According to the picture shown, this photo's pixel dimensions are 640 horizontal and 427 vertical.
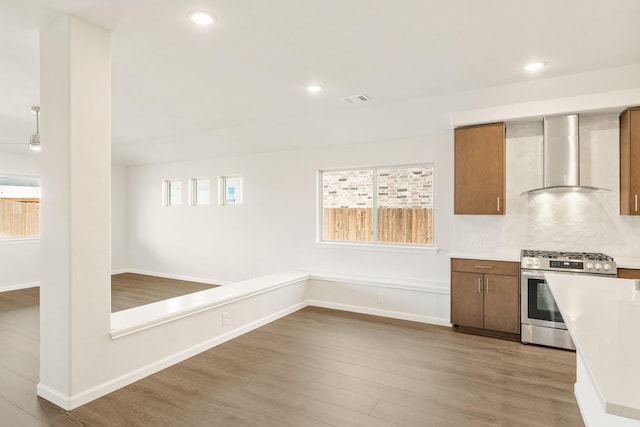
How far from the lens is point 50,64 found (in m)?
2.60

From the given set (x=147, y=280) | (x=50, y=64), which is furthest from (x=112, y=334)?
(x=147, y=280)

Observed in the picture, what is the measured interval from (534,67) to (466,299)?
2527 mm

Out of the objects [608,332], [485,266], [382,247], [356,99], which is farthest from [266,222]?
[608,332]

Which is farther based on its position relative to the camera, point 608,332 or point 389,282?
point 389,282

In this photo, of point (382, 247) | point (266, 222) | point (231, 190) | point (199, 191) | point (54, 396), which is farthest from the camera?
point (199, 191)

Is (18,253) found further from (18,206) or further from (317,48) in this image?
(317,48)

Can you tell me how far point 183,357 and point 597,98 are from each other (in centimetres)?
481

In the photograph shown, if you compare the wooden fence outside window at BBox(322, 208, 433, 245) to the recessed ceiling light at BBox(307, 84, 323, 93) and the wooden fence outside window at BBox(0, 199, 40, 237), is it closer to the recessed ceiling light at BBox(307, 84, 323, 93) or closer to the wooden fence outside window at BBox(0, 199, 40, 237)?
the recessed ceiling light at BBox(307, 84, 323, 93)

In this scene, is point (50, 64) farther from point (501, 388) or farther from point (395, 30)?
point (501, 388)

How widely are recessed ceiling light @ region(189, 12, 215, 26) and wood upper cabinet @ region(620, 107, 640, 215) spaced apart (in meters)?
4.02

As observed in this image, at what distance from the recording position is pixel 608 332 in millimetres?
1399

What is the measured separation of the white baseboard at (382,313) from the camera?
4.59 m

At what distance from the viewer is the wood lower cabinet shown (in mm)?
3973

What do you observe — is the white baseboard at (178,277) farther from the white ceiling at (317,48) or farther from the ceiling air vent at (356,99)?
the ceiling air vent at (356,99)
